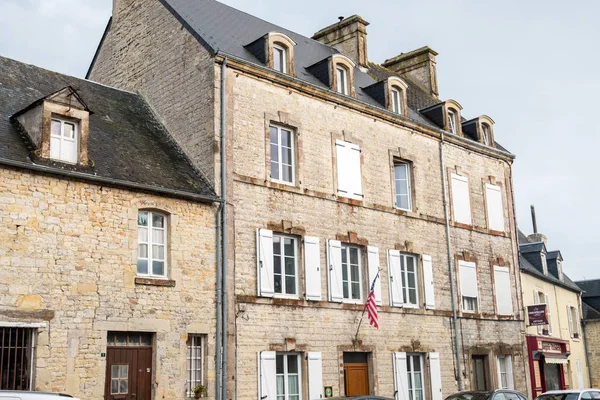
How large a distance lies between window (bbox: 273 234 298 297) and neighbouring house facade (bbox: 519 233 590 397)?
1092 cm

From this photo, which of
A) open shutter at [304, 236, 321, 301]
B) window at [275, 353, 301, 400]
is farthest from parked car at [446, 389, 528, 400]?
open shutter at [304, 236, 321, 301]

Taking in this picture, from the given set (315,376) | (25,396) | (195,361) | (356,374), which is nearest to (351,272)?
(356,374)

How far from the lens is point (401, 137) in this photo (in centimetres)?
2108

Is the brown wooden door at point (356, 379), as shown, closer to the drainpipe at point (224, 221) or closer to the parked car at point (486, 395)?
the parked car at point (486, 395)

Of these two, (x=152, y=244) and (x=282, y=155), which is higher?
(x=282, y=155)

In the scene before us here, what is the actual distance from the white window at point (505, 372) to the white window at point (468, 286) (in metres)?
2.06

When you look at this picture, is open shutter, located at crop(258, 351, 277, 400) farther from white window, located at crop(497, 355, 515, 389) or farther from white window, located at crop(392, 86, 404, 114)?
white window, located at crop(497, 355, 515, 389)

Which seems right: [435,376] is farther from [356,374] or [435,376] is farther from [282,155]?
[282,155]

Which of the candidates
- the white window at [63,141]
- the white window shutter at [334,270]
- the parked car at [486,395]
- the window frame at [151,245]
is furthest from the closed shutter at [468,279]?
the white window at [63,141]

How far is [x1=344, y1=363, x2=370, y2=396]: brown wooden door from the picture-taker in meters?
17.9

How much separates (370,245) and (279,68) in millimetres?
4975

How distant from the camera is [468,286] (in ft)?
72.4

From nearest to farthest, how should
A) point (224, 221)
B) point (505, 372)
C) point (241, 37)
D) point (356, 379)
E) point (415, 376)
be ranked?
point (224, 221), point (356, 379), point (241, 37), point (415, 376), point (505, 372)

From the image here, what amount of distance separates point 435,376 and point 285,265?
5734mm
